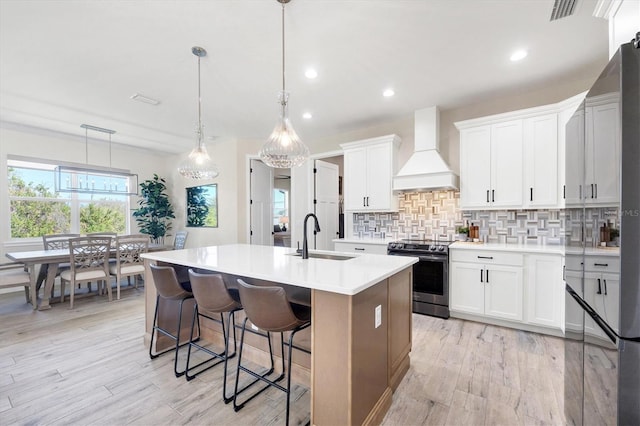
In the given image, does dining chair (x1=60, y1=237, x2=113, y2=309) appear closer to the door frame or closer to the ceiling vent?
the door frame

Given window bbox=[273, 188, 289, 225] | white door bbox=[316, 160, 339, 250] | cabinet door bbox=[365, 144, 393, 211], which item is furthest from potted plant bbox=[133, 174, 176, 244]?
cabinet door bbox=[365, 144, 393, 211]

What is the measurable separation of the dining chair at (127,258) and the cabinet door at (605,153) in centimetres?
536

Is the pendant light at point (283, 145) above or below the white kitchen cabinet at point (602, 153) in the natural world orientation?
→ above

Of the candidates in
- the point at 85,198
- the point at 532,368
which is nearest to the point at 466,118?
the point at 532,368

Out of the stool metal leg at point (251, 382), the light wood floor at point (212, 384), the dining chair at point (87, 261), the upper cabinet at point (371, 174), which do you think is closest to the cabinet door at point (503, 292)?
the light wood floor at point (212, 384)

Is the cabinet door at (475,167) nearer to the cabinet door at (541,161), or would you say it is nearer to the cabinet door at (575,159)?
the cabinet door at (541,161)

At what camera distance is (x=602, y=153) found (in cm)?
125

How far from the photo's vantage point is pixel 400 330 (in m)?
2.20

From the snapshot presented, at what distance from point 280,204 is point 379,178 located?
496 centimetres

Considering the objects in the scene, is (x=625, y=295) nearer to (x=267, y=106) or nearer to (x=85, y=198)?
(x=267, y=106)

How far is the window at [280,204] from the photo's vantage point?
8.56 meters

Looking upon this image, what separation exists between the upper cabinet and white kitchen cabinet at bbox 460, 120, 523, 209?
940mm

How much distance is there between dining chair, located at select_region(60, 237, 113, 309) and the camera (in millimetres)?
4031

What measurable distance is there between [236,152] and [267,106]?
183cm
